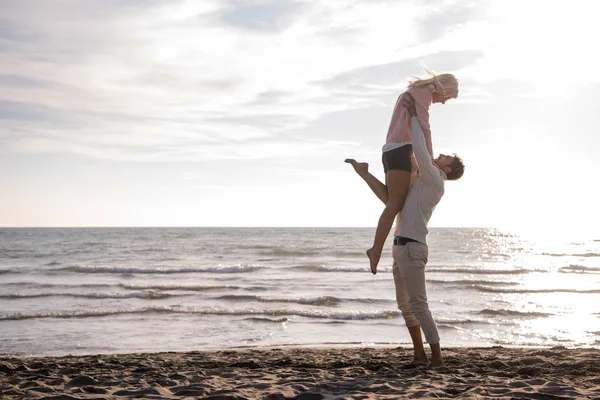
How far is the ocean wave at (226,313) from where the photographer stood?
10.1 meters

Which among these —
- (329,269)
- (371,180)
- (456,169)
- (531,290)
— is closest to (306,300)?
(531,290)

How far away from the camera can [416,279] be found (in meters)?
4.34

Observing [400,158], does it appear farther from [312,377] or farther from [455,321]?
[455,321]

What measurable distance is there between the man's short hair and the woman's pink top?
288 mm

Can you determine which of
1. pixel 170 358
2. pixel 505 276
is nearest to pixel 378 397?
pixel 170 358

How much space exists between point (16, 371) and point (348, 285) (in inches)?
433

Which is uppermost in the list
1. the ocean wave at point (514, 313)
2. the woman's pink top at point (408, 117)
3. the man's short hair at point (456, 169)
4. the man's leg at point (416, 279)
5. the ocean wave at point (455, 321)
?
the woman's pink top at point (408, 117)

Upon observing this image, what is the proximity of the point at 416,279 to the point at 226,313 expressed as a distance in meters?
6.96

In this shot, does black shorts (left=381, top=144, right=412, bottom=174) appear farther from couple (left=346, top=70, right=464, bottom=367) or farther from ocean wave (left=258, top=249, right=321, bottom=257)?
ocean wave (left=258, top=249, right=321, bottom=257)

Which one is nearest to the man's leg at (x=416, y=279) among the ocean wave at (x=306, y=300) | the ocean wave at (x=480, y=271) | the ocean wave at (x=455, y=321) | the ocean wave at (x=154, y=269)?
the ocean wave at (x=455, y=321)

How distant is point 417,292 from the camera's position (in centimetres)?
435

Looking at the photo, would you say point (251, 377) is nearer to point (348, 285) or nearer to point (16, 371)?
point (16, 371)

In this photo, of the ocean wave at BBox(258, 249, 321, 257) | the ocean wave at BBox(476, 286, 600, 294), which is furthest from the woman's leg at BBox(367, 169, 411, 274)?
the ocean wave at BBox(258, 249, 321, 257)

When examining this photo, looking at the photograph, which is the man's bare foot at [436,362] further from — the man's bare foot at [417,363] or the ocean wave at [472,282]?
the ocean wave at [472,282]
